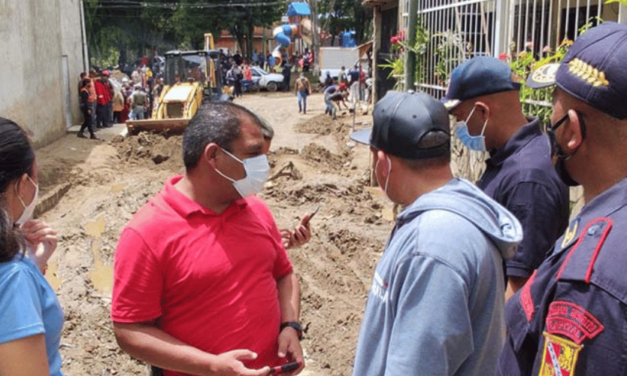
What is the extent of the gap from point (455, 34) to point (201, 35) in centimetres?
3624

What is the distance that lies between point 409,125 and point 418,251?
0.39m

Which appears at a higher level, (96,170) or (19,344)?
(19,344)

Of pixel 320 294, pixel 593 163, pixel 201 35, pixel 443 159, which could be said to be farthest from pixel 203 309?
pixel 201 35

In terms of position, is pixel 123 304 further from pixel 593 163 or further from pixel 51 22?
pixel 51 22

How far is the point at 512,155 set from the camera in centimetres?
294

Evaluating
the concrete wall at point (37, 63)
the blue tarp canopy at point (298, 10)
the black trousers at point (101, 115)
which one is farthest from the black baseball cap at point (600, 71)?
the blue tarp canopy at point (298, 10)

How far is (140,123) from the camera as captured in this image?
55.7 feet

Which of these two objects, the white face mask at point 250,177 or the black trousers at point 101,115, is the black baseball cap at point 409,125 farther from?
the black trousers at point 101,115

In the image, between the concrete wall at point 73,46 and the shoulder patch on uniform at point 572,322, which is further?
the concrete wall at point 73,46

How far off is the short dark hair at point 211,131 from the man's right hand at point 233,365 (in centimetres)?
77

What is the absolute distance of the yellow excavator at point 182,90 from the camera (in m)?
16.9

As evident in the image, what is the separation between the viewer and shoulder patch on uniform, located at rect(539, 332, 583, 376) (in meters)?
1.47

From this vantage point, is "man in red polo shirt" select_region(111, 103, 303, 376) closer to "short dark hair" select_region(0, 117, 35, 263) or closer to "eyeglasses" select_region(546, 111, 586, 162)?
"short dark hair" select_region(0, 117, 35, 263)

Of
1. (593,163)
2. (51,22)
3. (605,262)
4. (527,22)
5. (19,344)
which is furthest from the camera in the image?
(51,22)
